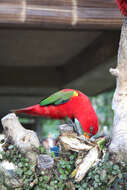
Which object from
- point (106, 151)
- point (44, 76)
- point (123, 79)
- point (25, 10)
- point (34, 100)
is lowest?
point (34, 100)

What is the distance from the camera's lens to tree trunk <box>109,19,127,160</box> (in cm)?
114

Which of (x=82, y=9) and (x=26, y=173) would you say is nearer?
(x=26, y=173)

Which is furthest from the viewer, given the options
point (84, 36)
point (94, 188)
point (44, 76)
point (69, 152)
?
point (44, 76)

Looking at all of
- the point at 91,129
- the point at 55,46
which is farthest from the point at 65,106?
the point at 55,46

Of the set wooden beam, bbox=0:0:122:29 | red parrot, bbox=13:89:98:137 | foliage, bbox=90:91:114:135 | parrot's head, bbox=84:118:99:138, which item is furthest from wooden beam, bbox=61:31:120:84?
foliage, bbox=90:91:114:135

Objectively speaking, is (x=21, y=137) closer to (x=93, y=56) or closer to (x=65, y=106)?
(x=65, y=106)

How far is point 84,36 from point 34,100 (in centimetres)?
240

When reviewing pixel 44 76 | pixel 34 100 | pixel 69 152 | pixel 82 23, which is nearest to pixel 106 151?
pixel 69 152

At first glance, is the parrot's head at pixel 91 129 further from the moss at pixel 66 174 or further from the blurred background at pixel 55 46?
the blurred background at pixel 55 46

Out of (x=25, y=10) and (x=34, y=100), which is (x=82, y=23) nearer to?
(x=25, y=10)

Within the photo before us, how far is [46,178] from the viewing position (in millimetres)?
1155

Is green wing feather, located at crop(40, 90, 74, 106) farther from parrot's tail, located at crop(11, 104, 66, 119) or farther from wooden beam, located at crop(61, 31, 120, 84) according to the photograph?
wooden beam, located at crop(61, 31, 120, 84)

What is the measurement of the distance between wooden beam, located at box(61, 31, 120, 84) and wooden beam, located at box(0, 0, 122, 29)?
0.59 meters

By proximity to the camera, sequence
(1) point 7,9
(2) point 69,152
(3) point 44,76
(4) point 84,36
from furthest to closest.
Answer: (3) point 44,76 → (4) point 84,36 → (1) point 7,9 → (2) point 69,152
